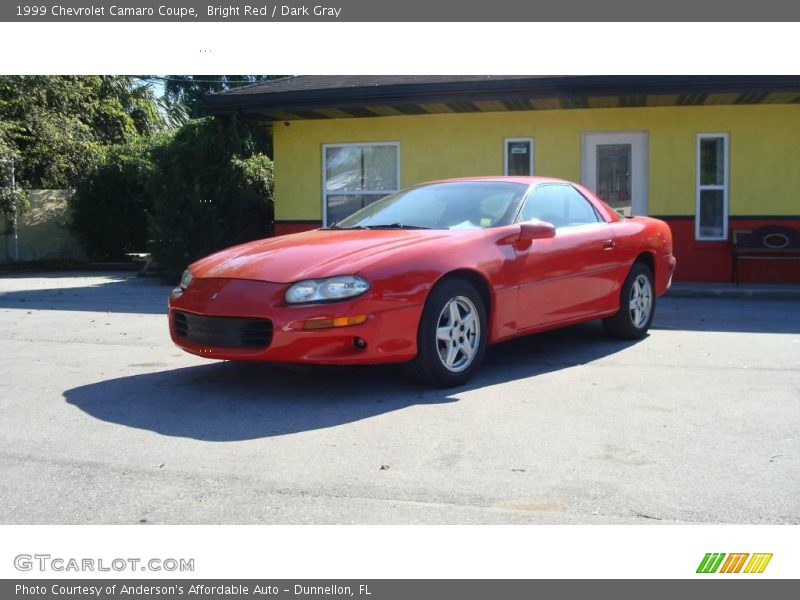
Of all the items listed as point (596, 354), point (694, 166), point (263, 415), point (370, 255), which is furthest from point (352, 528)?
point (694, 166)

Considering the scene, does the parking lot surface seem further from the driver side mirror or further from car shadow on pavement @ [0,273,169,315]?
car shadow on pavement @ [0,273,169,315]

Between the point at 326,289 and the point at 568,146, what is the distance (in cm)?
847

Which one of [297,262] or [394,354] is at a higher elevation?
[297,262]

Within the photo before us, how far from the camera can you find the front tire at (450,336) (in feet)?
18.0

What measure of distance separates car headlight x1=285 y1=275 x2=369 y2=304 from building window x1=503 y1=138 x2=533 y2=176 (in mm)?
8328

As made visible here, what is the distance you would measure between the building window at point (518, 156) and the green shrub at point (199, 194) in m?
4.31

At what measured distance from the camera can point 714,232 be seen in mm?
12648

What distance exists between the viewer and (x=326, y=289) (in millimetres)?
5219

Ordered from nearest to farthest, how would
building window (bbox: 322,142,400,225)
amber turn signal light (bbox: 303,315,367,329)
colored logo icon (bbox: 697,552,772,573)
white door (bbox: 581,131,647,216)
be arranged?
colored logo icon (bbox: 697,552,772,573), amber turn signal light (bbox: 303,315,367,329), white door (bbox: 581,131,647,216), building window (bbox: 322,142,400,225)

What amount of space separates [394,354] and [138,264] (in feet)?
45.0

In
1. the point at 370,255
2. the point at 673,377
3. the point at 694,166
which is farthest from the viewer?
the point at 694,166

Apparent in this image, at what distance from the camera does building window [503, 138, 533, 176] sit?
42.9ft

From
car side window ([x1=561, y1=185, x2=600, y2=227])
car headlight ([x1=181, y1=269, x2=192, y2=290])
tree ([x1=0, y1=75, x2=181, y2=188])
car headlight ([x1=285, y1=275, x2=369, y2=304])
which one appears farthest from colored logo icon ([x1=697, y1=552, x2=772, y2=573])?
tree ([x1=0, y1=75, x2=181, y2=188])

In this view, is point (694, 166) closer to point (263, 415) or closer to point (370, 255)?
point (370, 255)
